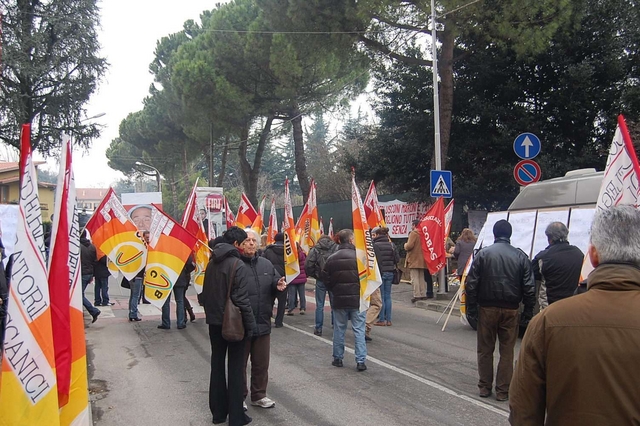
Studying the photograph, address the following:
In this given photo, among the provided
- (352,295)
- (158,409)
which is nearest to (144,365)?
(158,409)

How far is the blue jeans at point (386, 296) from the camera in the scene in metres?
10.4

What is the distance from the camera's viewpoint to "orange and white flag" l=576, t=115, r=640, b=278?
442cm

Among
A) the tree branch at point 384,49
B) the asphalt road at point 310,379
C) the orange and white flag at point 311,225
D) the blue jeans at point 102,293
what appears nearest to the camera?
the asphalt road at point 310,379

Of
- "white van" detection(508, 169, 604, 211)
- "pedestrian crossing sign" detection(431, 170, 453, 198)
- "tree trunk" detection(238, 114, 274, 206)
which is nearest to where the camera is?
"white van" detection(508, 169, 604, 211)

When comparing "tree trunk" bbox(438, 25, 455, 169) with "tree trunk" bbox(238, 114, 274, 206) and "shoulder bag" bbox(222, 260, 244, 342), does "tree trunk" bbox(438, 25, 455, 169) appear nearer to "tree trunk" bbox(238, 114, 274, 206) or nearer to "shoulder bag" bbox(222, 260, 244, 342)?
"shoulder bag" bbox(222, 260, 244, 342)

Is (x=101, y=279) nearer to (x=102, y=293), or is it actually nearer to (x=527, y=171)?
(x=102, y=293)

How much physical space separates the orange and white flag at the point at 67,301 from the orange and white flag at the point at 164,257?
243 inches

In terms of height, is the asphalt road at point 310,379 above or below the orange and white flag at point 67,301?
below

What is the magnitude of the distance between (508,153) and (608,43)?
3.85 m

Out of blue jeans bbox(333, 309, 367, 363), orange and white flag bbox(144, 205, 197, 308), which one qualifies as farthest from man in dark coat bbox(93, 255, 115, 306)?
blue jeans bbox(333, 309, 367, 363)

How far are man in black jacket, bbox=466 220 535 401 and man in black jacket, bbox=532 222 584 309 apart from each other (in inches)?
32.7

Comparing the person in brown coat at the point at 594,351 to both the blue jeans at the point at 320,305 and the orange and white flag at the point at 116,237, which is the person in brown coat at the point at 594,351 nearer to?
the blue jeans at the point at 320,305

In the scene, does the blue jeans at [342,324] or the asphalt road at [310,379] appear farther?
the blue jeans at [342,324]

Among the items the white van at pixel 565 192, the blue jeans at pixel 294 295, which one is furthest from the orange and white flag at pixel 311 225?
the white van at pixel 565 192
